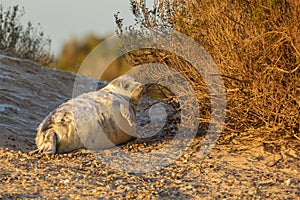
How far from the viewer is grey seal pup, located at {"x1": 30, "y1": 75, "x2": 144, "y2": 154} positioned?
605 cm

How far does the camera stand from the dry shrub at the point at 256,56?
17.7ft

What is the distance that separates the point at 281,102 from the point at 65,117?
7.06 feet

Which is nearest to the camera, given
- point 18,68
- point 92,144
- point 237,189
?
point 237,189

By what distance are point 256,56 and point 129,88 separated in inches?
66.3

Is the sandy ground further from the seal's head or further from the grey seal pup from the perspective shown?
the seal's head

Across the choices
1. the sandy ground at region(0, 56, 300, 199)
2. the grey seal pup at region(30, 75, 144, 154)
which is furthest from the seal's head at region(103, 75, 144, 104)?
the sandy ground at region(0, 56, 300, 199)

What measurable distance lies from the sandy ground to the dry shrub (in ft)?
0.78

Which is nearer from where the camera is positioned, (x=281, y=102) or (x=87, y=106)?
(x=281, y=102)

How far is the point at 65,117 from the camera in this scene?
6.11m

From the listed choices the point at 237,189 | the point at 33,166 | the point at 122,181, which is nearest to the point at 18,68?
the point at 33,166

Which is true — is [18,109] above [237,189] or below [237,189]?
above

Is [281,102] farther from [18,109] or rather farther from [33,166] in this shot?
[18,109]

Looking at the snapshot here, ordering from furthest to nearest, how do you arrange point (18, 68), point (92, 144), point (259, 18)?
Result: point (18, 68)
point (92, 144)
point (259, 18)

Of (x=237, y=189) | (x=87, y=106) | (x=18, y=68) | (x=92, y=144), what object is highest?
(x=18, y=68)
